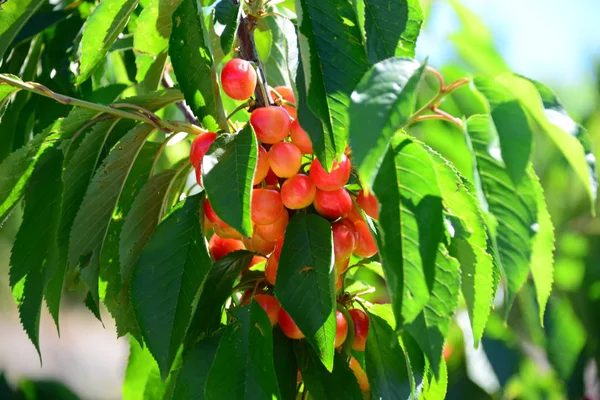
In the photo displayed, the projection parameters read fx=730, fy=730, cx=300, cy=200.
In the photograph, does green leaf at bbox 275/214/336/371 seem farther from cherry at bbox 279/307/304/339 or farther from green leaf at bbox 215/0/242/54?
green leaf at bbox 215/0/242/54

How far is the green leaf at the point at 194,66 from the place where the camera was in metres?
0.71

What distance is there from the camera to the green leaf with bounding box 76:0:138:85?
80cm

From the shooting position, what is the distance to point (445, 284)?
0.59 meters

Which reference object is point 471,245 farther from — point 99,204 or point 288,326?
point 99,204

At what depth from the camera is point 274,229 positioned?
75cm

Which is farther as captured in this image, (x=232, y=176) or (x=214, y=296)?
(x=214, y=296)

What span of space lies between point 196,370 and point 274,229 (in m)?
0.16

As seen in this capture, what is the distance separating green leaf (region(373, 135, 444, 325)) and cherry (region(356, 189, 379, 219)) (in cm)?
11

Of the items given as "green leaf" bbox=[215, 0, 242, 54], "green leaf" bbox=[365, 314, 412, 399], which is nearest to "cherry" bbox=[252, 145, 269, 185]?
"green leaf" bbox=[215, 0, 242, 54]

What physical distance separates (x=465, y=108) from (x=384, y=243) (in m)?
0.40

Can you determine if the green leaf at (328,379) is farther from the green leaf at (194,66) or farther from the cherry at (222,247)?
the green leaf at (194,66)

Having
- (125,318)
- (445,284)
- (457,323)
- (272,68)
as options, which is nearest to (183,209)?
(125,318)

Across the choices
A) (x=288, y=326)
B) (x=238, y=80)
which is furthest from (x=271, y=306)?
(x=238, y=80)

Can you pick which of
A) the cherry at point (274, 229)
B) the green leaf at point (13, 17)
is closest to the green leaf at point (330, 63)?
the cherry at point (274, 229)
